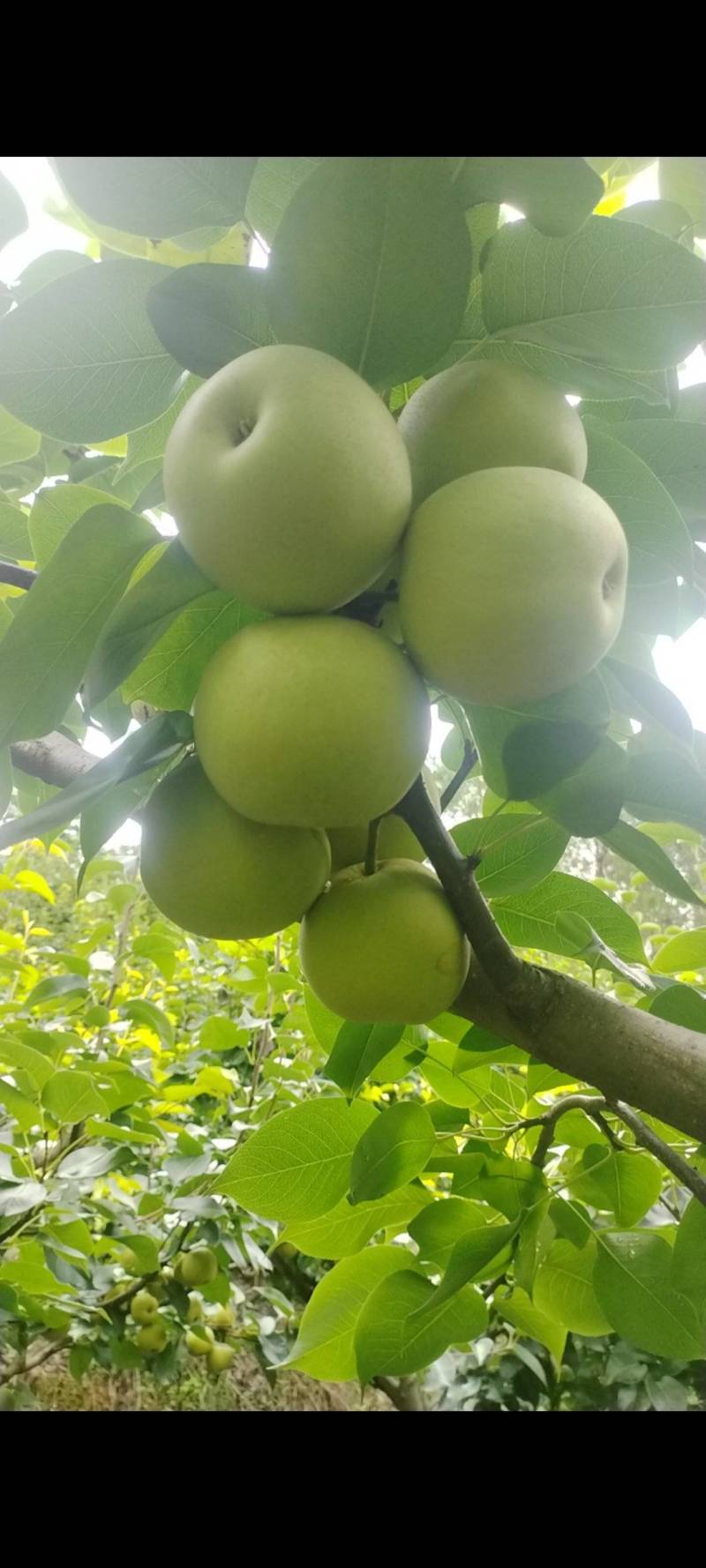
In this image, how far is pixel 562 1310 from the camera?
89 centimetres

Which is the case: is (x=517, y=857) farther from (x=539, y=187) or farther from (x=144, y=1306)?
(x=144, y=1306)

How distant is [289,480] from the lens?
43cm

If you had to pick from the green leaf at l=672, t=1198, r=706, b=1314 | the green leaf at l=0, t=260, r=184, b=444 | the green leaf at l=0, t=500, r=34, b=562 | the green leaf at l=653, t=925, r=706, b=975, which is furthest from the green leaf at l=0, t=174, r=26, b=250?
the green leaf at l=672, t=1198, r=706, b=1314

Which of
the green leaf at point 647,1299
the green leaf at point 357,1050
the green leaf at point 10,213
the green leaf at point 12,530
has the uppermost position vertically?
the green leaf at point 10,213

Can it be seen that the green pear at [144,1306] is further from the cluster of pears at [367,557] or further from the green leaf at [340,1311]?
the cluster of pears at [367,557]

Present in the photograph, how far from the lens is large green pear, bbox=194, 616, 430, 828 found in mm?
454

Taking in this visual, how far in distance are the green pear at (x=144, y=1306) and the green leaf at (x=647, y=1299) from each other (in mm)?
1184

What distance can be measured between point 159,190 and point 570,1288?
845mm

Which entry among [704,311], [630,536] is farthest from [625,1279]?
[704,311]

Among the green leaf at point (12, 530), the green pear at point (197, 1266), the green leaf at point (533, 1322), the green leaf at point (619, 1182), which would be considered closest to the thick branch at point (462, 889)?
the green leaf at point (619, 1182)

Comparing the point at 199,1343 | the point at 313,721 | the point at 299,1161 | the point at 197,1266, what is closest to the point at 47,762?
the point at 299,1161

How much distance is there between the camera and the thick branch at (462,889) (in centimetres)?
58

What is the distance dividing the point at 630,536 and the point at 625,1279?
1.82 feet
